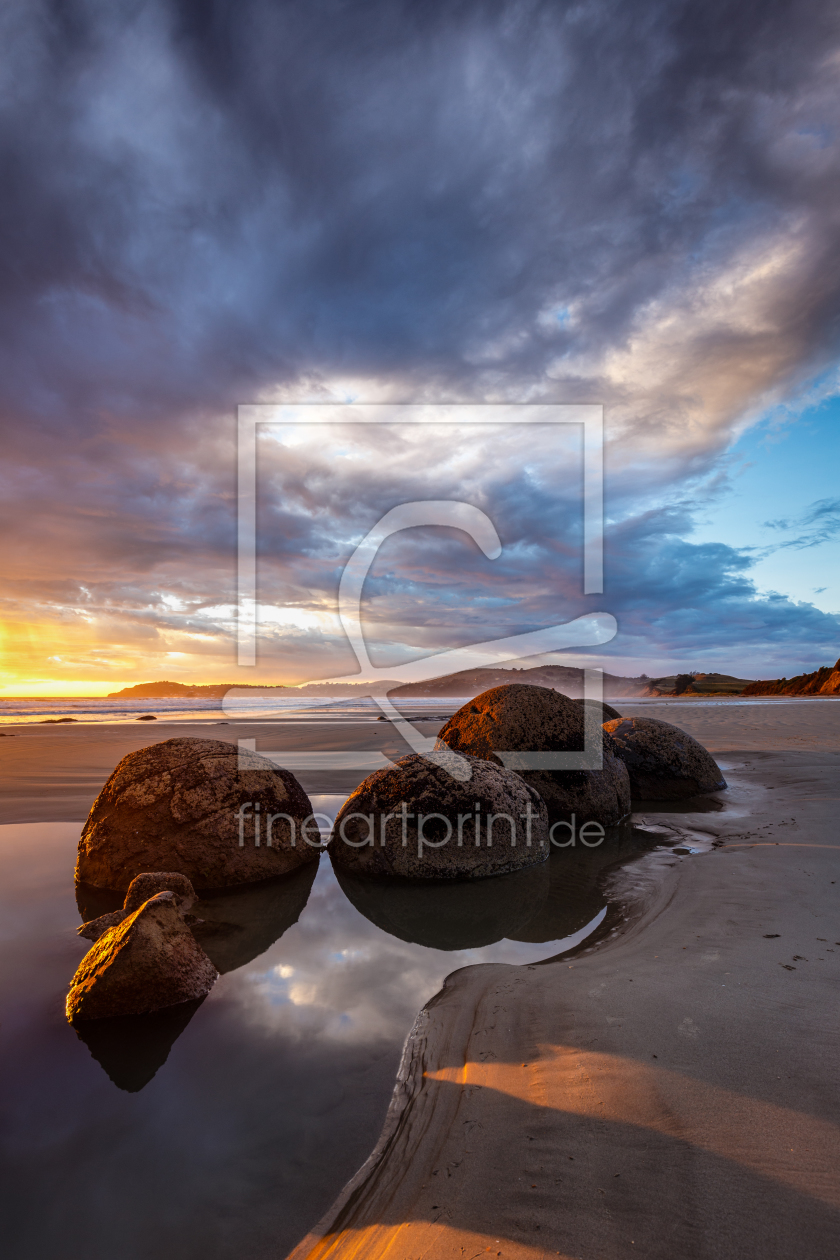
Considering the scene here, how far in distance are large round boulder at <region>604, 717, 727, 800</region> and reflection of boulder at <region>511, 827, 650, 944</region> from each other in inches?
63.4

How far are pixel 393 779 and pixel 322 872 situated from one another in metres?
0.99

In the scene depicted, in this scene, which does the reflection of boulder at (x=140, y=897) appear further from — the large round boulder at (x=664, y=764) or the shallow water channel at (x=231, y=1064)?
the large round boulder at (x=664, y=764)

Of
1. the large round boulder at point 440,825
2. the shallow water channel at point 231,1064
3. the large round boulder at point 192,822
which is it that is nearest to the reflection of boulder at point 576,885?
the shallow water channel at point 231,1064

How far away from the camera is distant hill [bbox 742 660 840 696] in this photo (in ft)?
129

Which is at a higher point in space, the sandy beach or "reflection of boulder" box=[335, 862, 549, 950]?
the sandy beach

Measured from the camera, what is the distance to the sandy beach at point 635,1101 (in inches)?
58.6

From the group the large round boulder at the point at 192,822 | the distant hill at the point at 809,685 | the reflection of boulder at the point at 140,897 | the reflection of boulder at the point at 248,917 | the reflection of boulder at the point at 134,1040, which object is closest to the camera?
the reflection of boulder at the point at 134,1040

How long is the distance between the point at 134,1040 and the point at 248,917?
1526 mm

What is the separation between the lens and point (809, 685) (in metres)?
42.9

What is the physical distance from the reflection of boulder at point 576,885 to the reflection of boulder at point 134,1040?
6.42 feet

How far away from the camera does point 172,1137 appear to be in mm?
2043

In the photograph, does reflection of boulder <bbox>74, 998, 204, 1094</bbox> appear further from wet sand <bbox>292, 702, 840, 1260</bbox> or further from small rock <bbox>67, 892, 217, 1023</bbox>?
wet sand <bbox>292, 702, 840, 1260</bbox>

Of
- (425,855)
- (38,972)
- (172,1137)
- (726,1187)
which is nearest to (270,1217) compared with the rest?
(172,1137)

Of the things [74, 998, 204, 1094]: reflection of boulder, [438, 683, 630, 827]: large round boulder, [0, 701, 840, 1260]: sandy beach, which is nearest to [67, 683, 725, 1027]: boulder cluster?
[438, 683, 630, 827]: large round boulder
